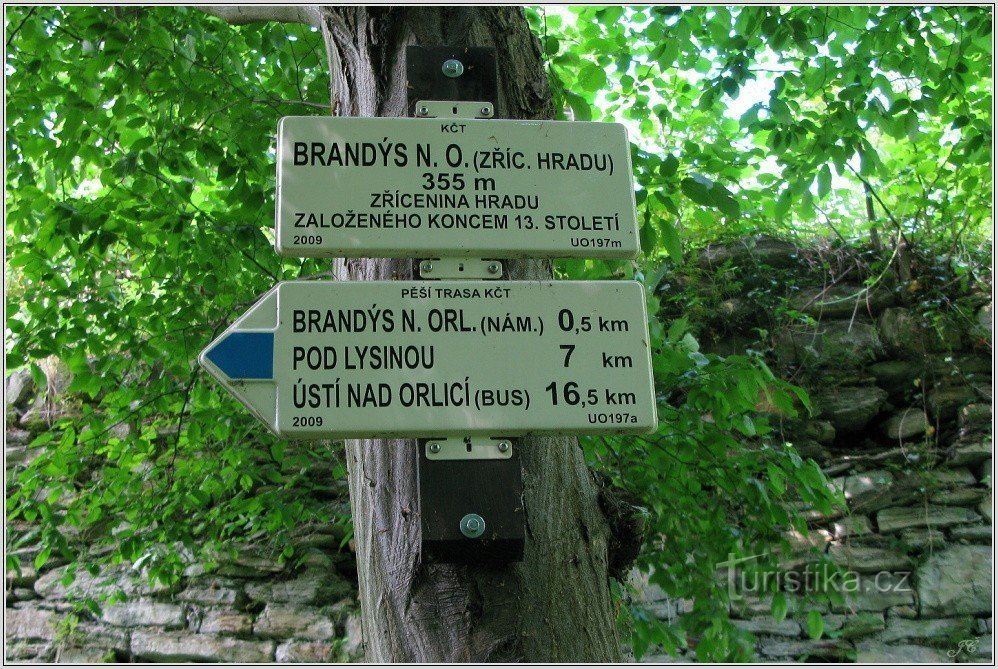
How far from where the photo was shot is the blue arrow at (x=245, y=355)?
130cm


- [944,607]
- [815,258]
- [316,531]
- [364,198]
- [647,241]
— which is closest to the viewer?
[364,198]

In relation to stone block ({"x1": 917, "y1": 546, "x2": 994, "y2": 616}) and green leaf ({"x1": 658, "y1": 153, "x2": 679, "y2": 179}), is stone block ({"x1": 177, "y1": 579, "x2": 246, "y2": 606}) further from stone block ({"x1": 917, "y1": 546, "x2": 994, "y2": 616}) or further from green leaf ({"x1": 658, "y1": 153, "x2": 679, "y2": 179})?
stone block ({"x1": 917, "y1": 546, "x2": 994, "y2": 616})

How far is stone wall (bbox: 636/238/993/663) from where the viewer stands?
196 inches

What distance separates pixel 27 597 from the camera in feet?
17.2

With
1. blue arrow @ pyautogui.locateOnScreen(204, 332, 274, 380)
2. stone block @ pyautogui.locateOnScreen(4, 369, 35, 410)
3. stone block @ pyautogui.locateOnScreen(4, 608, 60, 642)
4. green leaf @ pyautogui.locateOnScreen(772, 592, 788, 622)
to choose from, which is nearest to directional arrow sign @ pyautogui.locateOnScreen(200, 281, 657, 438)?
blue arrow @ pyautogui.locateOnScreen(204, 332, 274, 380)

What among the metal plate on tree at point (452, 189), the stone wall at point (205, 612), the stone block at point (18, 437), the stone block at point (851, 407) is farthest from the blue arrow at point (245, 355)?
the stone block at point (18, 437)

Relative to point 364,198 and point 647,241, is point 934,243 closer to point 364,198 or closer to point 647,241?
point 647,241

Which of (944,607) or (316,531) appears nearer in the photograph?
(944,607)

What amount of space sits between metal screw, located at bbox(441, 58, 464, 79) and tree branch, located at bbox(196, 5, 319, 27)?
89 cm

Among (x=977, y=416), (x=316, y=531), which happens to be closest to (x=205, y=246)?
(x=316, y=531)

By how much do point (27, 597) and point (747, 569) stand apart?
457cm

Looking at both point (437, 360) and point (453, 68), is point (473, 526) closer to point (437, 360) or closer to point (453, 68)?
point (437, 360)

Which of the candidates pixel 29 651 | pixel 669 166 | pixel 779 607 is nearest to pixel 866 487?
pixel 779 607

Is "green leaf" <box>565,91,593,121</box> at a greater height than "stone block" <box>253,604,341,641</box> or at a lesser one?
greater
